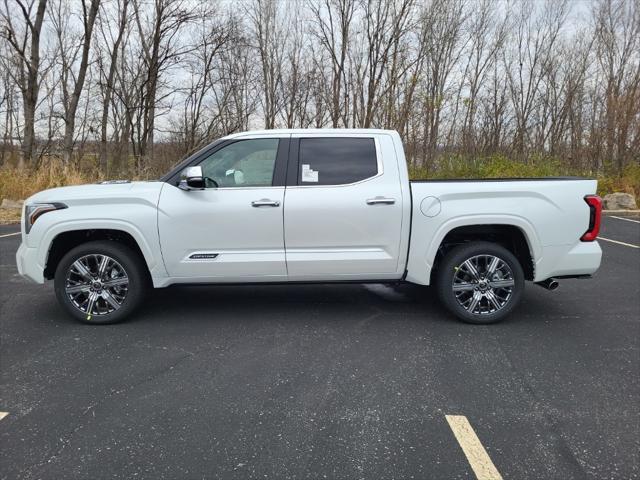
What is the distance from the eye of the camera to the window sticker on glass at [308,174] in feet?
13.9

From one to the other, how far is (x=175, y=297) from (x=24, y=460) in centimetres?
295

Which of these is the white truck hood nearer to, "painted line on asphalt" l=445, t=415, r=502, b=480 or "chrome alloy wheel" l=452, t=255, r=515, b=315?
"chrome alloy wheel" l=452, t=255, r=515, b=315

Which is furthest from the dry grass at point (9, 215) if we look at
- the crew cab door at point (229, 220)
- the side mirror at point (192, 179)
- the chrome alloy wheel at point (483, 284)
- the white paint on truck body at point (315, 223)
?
the chrome alloy wheel at point (483, 284)

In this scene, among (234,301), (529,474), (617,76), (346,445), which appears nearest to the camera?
(529,474)

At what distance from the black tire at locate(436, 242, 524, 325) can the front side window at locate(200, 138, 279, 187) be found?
78.6 inches

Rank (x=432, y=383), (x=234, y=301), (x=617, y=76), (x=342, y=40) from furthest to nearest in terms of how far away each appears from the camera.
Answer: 1. (x=617, y=76)
2. (x=342, y=40)
3. (x=234, y=301)
4. (x=432, y=383)

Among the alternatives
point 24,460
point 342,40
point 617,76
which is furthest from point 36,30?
point 617,76

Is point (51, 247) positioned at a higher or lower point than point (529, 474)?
higher

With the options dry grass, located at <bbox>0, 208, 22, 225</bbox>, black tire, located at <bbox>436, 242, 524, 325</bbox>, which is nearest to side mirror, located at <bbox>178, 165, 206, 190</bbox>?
black tire, located at <bbox>436, 242, 524, 325</bbox>

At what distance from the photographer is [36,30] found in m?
16.6

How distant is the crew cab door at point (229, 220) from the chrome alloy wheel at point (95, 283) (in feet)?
1.72

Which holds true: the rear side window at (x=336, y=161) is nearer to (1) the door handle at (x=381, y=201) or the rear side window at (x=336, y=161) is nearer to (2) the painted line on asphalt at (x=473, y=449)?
(1) the door handle at (x=381, y=201)

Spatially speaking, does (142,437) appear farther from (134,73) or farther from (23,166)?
(134,73)

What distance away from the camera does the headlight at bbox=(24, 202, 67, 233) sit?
13.5 feet
